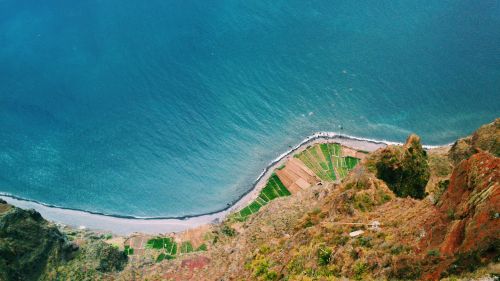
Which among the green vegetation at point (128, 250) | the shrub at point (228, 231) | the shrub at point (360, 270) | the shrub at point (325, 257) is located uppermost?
the shrub at point (228, 231)

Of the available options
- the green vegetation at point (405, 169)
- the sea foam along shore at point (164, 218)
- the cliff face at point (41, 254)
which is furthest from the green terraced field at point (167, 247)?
the green vegetation at point (405, 169)

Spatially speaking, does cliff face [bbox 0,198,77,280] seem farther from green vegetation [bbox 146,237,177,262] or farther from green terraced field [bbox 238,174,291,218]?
green terraced field [bbox 238,174,291,218]

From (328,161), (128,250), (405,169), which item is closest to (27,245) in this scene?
(128,250)

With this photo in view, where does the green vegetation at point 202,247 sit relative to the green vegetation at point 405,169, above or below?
below

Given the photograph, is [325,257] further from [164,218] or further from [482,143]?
[164,218]

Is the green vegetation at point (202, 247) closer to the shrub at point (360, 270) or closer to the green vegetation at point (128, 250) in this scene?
the green vegetation at point (128, 250)

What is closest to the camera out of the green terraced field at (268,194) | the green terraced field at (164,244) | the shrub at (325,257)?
the shrub at (325,257)

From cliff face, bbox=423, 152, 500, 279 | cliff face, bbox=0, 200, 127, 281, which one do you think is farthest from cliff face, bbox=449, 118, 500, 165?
cliff face, bbox=0, 200, 127, 281
